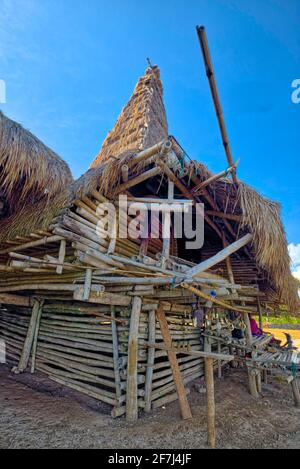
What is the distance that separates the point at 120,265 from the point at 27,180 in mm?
2317

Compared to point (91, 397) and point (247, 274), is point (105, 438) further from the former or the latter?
point (247, 274)

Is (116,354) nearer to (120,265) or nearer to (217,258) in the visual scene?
(120,265)

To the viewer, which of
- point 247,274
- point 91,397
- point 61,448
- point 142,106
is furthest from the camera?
point 142,106

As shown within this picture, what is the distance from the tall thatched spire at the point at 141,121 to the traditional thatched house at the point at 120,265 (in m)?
0.78

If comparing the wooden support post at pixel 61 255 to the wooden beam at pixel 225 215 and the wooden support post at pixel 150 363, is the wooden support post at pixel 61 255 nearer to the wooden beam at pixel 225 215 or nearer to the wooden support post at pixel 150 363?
the wooden support post at pixel 150 363

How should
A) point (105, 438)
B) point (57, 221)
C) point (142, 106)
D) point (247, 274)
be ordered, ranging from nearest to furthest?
point (105, 438), point (57, 221), point (247, 274), point (142, 106)

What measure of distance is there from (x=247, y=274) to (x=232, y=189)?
7.90 ft

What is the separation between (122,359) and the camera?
14.1ft

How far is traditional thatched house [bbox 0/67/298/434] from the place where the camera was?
3582mm

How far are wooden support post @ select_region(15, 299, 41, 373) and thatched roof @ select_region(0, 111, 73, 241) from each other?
211cm

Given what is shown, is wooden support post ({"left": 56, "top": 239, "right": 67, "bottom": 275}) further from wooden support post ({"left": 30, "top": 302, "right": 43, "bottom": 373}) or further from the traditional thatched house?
wooden support post ({"left": 30, "top": 302, "right": 43, "bottom": 373})

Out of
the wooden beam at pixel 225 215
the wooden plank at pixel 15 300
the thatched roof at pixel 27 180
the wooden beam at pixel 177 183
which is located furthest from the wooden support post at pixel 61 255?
the wooden beam at pixel 225 215
